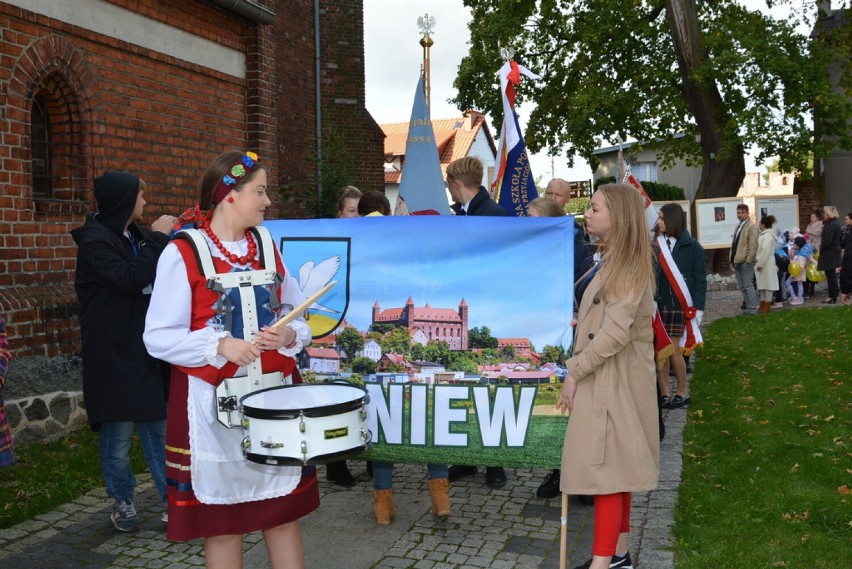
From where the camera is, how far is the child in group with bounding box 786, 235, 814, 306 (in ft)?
64.1

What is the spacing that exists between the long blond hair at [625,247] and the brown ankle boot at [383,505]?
6.64ft

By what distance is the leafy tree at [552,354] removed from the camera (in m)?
4.91

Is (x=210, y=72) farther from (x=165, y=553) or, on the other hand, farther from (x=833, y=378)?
(x=833, y=378)

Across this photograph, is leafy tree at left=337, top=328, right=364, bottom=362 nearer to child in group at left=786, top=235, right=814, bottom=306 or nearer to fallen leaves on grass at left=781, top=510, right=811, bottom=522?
fallen leaves on grass at left=781, top=510, right=811, bottom=522

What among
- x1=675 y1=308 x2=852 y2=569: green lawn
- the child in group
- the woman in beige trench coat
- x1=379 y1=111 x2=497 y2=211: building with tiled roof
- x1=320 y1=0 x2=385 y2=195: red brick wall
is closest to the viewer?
the woman in beige trench coat

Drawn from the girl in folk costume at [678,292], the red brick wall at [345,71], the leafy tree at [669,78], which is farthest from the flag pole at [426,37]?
the girl in folk costume at [678,292]

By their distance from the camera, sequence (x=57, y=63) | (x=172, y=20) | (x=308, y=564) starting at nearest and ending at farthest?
(x=308, y=564) < (x=57, y=63) < (x=172, y=20)

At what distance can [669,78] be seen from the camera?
23.5m

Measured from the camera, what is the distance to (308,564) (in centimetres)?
471

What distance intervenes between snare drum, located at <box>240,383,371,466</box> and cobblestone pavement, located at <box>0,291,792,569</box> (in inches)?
65.4

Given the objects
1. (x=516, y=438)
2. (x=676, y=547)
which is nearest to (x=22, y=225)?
(x=516, y=438)

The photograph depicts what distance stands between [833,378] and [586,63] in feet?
53.4

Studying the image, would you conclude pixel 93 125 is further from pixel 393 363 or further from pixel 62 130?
pixel 393 363

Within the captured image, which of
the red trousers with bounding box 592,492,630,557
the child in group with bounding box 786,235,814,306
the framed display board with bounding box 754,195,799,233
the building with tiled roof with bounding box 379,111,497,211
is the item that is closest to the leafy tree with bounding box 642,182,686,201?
the framed display board with bounding box 754,195,799,233
